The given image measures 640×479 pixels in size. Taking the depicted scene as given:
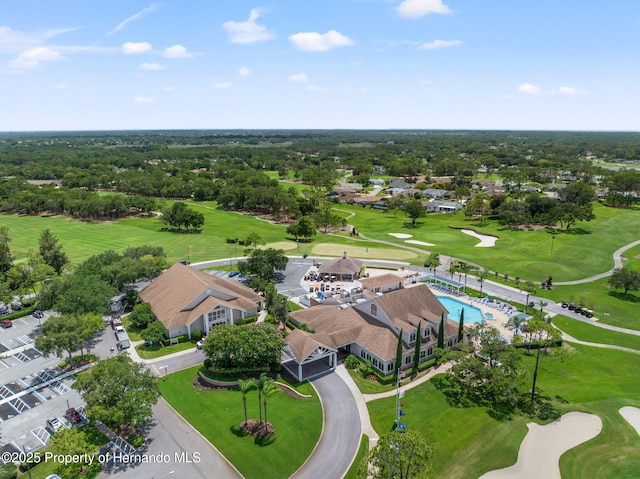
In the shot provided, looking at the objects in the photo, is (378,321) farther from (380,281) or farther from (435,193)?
(435,193)

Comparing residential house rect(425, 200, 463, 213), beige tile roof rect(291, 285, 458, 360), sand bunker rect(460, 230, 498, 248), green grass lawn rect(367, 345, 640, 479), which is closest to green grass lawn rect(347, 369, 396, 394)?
green grass lawn rect(367, 345, 640, 479)

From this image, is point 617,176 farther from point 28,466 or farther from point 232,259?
point 28,466

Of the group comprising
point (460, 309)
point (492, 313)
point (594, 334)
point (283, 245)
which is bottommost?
point (594, 334)

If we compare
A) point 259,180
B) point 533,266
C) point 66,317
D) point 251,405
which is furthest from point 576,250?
point 259,180

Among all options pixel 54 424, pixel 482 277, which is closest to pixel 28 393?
pixel 54 424

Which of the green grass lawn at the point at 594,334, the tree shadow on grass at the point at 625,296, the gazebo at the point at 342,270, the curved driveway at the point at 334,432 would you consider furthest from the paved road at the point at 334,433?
the tree shadow on grass at the point at 625,296

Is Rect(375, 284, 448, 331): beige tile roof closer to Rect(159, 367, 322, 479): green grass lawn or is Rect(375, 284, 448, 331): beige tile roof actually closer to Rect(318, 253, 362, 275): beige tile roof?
Rect(159, 367, 322, 479): green grass lawn
